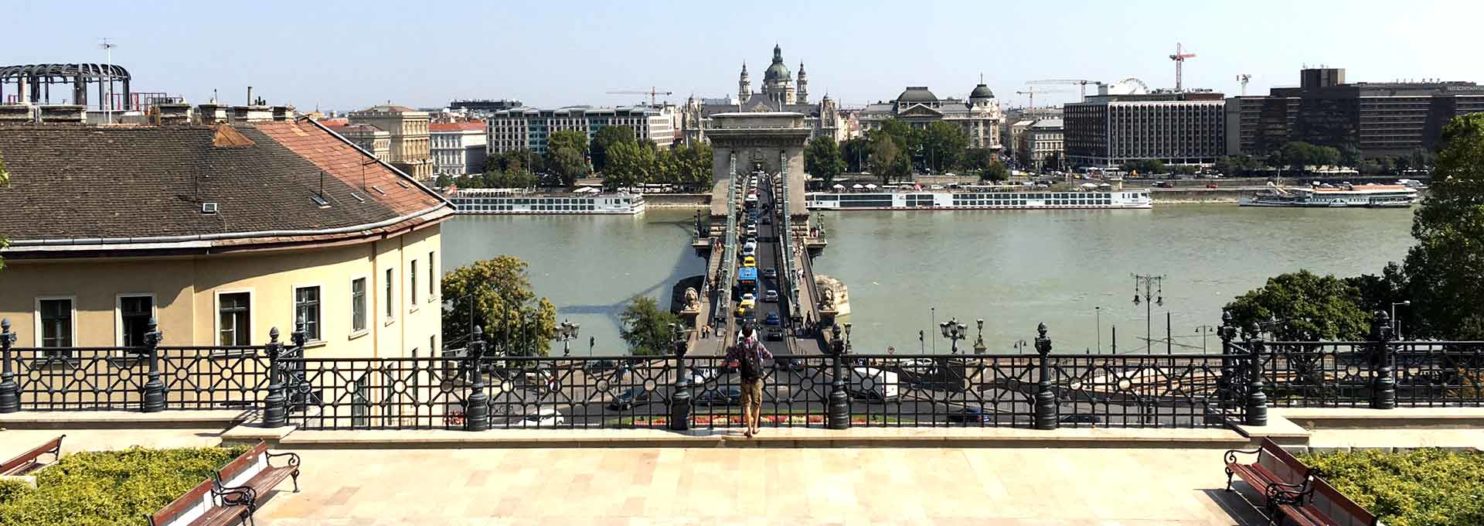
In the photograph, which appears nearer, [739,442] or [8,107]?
[739,442]

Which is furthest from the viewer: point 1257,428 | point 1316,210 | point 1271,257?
point 1316,210

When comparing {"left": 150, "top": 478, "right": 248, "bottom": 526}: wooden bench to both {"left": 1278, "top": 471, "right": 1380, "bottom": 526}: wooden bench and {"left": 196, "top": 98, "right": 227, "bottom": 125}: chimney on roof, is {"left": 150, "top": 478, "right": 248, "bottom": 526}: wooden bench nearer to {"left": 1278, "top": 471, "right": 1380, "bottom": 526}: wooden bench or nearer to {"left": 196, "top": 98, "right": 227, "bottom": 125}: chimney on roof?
{"left": 1278, "top": 471, "right": 1380, "bottom": 526}: wooden bench

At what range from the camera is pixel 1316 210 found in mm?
91125

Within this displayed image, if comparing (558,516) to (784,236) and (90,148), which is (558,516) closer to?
(90,148)

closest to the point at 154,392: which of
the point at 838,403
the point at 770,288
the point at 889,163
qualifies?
the point at 838,403

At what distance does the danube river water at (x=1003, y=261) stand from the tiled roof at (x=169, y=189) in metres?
21.7

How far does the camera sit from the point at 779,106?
126m

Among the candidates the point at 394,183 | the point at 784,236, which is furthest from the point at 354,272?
the point at 784,236

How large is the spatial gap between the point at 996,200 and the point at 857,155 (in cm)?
3194

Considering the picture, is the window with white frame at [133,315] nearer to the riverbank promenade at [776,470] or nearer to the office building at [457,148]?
the riverbank promenade at [776,470]

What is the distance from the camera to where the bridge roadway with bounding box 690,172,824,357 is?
34.5 metres

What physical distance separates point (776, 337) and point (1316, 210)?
6460 cm

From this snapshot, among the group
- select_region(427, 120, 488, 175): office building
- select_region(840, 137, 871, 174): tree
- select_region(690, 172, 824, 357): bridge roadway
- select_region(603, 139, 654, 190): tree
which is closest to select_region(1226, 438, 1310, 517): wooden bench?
select_region(690, 172, 824, 357): bridge roadway

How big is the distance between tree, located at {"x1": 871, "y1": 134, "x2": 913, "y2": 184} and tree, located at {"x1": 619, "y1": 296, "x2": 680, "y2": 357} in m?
79.0
